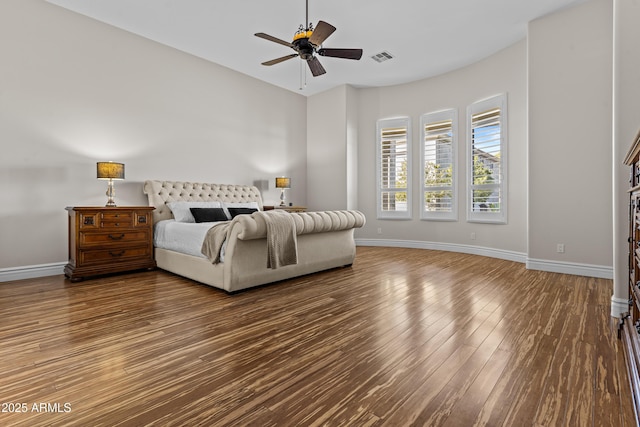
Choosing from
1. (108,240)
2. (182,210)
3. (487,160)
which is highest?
(487,160)

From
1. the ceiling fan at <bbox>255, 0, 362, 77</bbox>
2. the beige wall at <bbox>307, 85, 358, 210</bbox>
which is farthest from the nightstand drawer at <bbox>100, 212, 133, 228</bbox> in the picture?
the beige wall at <bbox>307, 85, 358, 210</bbox>

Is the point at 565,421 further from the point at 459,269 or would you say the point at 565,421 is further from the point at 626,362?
the point at 459,269

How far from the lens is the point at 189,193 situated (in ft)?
16.3

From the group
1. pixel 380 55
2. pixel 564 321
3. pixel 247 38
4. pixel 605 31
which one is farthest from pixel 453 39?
pixel 564 321

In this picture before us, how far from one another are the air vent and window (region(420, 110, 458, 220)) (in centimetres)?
150

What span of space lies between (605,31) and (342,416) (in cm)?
501

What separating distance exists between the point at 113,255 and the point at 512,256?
5.70m

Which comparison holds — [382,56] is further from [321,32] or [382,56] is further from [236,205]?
[236,205]

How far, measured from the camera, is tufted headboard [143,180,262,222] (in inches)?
181

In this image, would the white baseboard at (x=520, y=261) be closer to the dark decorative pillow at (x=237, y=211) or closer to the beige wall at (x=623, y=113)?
the beige wall at (x=623, y=113)

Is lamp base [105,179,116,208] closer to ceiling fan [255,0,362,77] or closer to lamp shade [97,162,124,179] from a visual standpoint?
lamp shade [97,162,124,179]

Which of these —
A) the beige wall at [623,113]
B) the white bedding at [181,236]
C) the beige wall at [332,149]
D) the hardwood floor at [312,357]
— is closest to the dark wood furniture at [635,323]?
the hardwood floor at [312,357]

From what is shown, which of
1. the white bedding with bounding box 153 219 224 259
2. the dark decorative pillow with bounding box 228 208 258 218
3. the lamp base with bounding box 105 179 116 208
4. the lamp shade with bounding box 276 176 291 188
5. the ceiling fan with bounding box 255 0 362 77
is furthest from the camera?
the lamp shade with bounding box 276 176 291 188

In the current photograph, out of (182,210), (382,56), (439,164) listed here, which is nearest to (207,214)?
(182,210)
